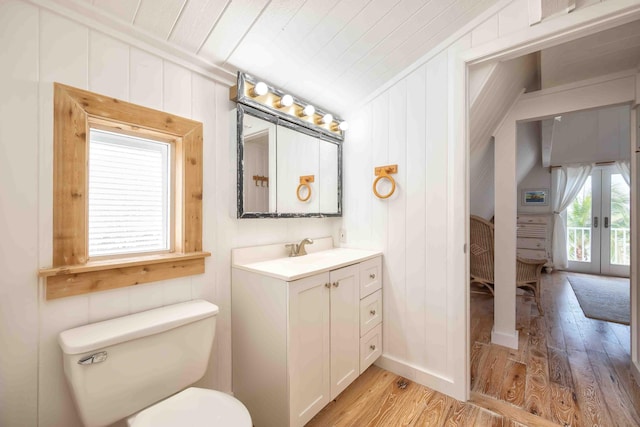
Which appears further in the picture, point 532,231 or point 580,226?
point 532,231

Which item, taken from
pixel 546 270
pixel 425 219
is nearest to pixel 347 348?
pixel 425 219

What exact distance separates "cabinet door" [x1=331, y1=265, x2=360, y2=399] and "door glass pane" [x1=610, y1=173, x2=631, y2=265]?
5.82 metres

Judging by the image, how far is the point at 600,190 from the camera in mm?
4797

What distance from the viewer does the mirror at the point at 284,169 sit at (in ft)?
5.18

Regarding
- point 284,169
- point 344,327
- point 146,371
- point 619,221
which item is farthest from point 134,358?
point 619,221

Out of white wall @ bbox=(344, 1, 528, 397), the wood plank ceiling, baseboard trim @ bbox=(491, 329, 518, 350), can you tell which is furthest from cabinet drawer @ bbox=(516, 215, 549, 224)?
the wood plank ceiling

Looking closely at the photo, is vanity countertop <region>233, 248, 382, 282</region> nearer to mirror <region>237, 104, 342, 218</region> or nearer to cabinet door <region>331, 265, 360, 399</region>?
cabinet door <region>331, 265, 360, 399</region>

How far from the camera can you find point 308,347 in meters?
1.34

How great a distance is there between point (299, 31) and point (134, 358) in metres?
1.63

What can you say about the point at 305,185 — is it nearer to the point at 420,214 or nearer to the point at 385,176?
the point at 385,176

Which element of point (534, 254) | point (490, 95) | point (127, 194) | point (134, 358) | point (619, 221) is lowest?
point (534, 254)

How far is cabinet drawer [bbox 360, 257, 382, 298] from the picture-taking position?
175cm

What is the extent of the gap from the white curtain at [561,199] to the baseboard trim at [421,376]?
506 centimetres

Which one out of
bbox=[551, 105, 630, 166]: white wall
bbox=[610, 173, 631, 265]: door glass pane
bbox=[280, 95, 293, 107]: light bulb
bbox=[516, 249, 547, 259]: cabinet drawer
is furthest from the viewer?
bbox=[516, 249, 547, 259]: cabinet drawer
